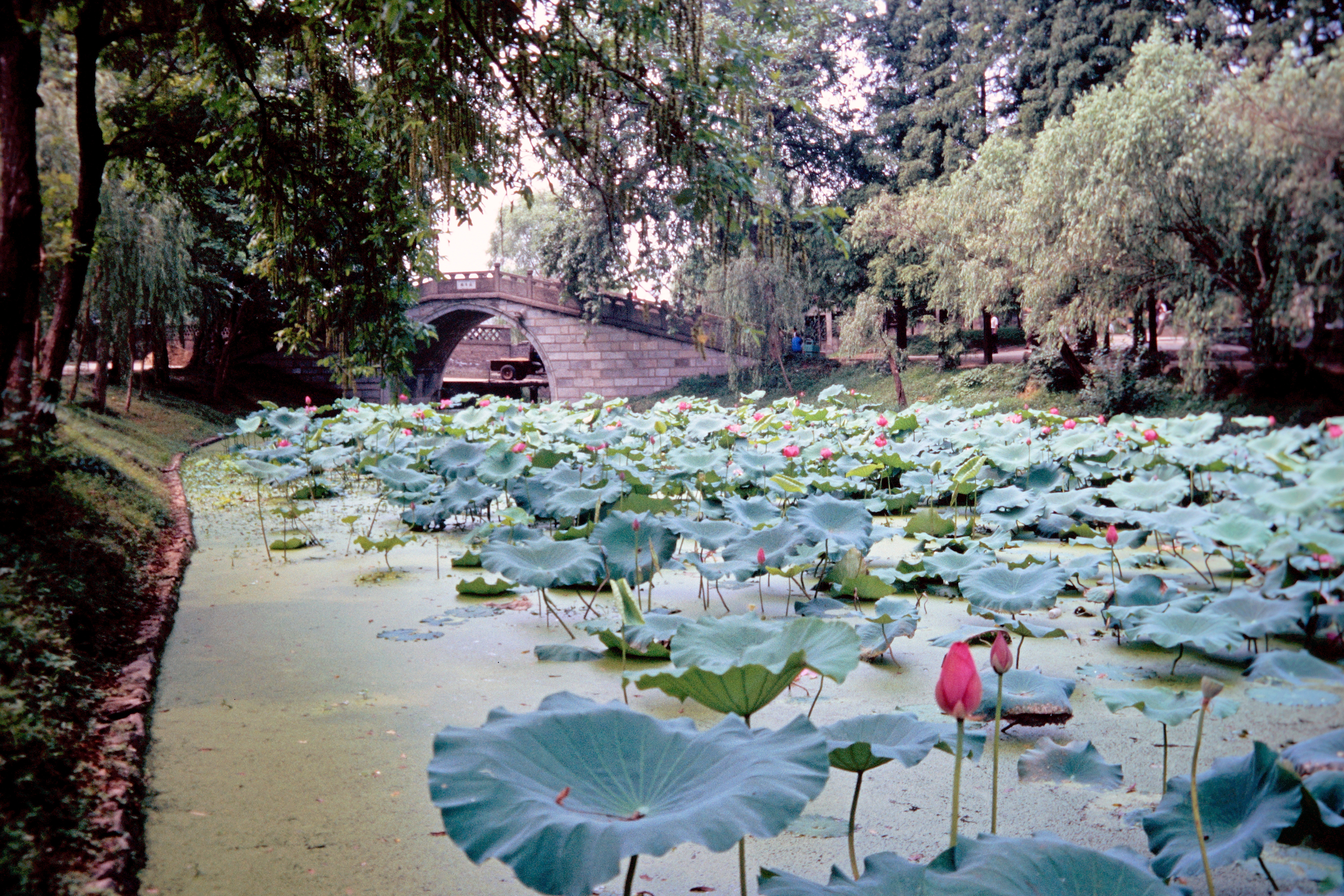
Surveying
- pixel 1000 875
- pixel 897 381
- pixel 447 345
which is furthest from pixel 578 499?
pixel 447 345

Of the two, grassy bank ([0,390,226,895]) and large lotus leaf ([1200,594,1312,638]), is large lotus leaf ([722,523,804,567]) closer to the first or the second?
large lotus leaf ([1200,594,1312,638])

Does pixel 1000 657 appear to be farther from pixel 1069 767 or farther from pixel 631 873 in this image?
pixel 631 873

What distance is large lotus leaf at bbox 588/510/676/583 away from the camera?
101 inches

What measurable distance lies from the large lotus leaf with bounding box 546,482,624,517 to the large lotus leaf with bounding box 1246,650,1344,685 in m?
2.28

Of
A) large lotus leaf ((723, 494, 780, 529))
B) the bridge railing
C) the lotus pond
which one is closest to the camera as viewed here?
the lotus pond

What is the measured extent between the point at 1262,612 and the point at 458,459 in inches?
141

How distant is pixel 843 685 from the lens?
2045mm

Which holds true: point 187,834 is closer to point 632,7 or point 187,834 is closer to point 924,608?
point 924,608

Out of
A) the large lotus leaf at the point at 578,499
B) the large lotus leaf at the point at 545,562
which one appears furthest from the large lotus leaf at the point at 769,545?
the large lotus leaf at the point at 578,499

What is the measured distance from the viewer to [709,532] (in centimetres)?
273

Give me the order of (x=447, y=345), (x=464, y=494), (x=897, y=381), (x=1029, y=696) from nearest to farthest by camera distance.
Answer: (x=1029, y=696), (x=464, y=494), (x=897, y=381), (x=447, y=345)

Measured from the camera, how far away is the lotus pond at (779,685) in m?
0.86

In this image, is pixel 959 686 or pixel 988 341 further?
pixel 988 341

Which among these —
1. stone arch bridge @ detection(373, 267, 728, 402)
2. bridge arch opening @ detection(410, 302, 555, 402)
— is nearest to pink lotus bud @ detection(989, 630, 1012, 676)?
stone arch bridge @ detection(373, 267, 728, 402)
